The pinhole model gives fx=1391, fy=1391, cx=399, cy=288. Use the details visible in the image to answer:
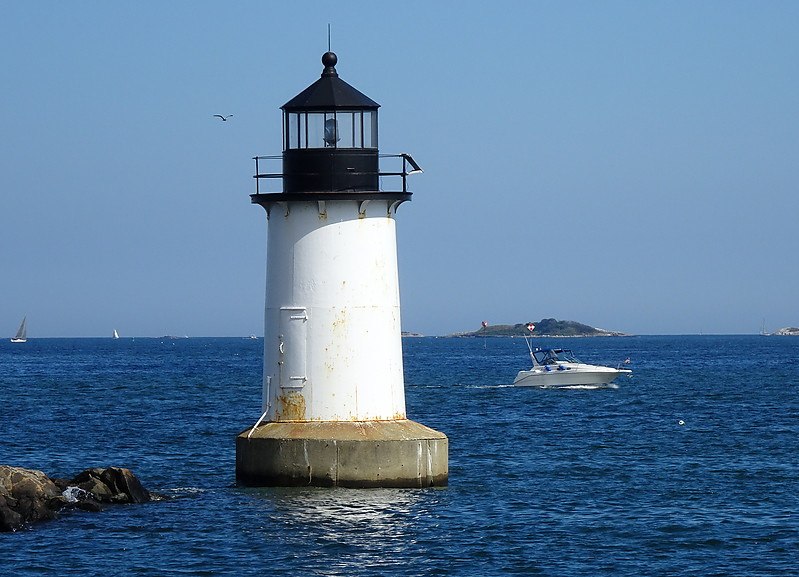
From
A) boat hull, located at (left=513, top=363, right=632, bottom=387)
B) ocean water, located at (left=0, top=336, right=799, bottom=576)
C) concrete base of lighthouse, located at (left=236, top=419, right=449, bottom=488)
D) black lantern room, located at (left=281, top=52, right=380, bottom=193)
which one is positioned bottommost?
ocean water, located at (left=0, top=336, right=799, bottom=576)

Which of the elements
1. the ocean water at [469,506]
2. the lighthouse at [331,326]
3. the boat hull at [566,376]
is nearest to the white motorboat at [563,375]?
the boat hull at [566,376]

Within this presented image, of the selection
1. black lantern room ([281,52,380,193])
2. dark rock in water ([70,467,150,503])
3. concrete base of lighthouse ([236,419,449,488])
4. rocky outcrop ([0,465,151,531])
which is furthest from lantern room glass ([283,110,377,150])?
rocky outcrop ([0,465,151,531])

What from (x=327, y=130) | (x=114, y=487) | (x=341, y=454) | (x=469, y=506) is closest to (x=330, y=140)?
(x=327, y=130)

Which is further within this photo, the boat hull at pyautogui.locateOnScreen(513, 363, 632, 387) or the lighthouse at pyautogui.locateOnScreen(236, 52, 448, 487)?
the boat hull at pyautogui.locateOnScreen(513, 363, 632, 387)

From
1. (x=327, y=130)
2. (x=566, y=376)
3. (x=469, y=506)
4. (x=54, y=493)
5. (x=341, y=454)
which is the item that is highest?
(x=327, y=130)

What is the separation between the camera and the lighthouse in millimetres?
25422

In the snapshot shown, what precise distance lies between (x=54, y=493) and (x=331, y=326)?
233 inches

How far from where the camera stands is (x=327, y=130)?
26500mm

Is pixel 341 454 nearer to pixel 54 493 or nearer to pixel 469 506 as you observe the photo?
pixel 469 506

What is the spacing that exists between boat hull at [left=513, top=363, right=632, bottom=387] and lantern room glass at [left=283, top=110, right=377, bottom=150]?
48.9 metres

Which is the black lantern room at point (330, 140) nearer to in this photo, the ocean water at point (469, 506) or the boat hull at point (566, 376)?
the ocean water at point (469, 506)

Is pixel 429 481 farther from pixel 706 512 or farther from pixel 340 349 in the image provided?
pixel 706 512

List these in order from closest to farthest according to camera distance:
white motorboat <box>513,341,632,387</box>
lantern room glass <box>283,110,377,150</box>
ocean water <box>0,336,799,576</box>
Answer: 1. ocean water <box>0,336,799,576</box>
2. lantern room glass <box>283,110,377,150</box>
3. white motorboat <box>513,341,632,387</box>

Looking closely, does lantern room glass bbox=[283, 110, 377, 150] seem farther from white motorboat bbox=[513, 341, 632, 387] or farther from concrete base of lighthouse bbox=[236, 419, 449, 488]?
white motorboat bbox=[513, 341, 632, 387]
